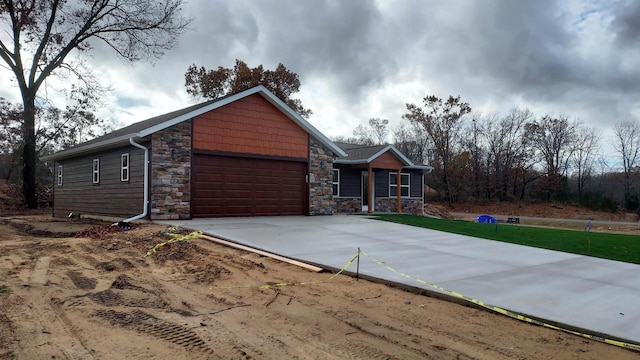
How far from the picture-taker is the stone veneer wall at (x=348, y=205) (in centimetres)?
2042

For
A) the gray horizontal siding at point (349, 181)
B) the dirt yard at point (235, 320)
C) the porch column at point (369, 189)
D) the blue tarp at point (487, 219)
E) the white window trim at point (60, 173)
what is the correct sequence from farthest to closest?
the gray horizontal siding at point (349, 181), the porch column at point (369, 189), the white window trim at point (60, 173), the blue tarp at point (487, 219), the dirt yard at point (235, 320)

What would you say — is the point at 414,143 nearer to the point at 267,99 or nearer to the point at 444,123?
the point at 444,123

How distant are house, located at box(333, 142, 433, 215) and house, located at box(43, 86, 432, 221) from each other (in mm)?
3727

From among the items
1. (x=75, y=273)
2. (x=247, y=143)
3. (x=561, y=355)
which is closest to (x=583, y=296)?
(x=561, y=355)

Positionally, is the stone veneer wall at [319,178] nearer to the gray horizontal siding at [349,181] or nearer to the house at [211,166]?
the house at [211,166]

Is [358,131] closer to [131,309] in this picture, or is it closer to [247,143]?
[247,143]

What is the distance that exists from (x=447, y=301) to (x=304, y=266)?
2.51 m

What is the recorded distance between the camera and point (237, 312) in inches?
171

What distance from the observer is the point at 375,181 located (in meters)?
22.2

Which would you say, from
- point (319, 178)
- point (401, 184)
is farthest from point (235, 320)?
point (401, 184)

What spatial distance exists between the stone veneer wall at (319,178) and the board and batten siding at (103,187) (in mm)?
6418

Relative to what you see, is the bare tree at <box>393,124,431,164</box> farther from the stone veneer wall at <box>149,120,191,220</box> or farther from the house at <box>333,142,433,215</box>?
the stone veneer wall at <box>149,120,191,220</box>

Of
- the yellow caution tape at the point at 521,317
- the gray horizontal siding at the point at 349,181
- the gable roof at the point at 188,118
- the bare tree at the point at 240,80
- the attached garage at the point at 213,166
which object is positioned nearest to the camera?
the yellow caution tape at the point at 521,317

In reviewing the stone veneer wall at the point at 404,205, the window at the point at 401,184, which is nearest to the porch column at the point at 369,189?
the stone veneer wall at the point at 404,205
